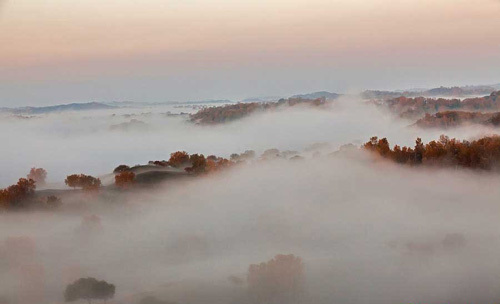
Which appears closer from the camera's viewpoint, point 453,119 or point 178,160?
point 178,160

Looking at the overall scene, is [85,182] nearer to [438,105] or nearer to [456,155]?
[456,155]

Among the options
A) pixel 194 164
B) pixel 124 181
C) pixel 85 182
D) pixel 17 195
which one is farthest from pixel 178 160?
pixel 17 195

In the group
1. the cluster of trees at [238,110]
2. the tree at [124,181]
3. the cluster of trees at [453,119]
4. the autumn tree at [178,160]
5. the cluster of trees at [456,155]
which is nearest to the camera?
the cluster of trees at [456,155]

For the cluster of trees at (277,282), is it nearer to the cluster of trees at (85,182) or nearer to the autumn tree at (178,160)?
the cluster of trees at (85,182)

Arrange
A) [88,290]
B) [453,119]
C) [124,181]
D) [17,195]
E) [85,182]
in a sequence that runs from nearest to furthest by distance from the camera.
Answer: [88,290], [17,195], [85,182], [124,181], [453,119]

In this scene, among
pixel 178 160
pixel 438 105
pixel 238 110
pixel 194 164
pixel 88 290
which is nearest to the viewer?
pixel 88 290

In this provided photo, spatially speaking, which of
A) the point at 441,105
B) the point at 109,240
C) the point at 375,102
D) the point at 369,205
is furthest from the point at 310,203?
the point at 375,102

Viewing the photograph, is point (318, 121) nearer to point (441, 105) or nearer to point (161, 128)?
point (441, 105)

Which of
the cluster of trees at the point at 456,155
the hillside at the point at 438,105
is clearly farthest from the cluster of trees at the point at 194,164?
the hillside at the point at 438,105
